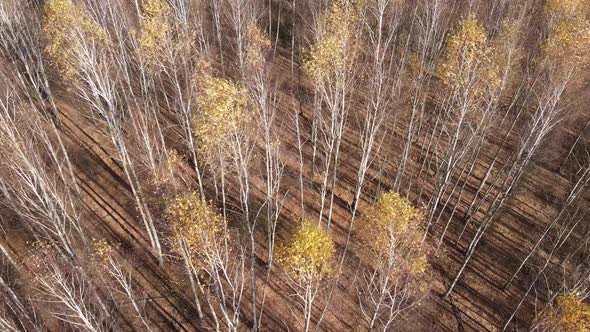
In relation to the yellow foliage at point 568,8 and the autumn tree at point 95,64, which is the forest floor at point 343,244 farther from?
the yellow foliage at point 568,8

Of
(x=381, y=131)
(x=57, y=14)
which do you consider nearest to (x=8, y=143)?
(x=57, y=14)

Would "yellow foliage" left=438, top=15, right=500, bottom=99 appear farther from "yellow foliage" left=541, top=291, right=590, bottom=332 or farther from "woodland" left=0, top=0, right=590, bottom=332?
"yellow foliage" left=541, top=291, right=590, bottom=332

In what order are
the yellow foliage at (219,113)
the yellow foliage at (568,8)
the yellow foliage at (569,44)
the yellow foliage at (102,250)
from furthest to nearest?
the yellow foliage at (568,8)
the yellow foliage at (569,44)
the yellow foliage at (102,250)
the yellow foliage at (219,113)

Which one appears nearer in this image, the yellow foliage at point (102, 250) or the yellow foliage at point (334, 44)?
the yellow foliage at point (102, 250)

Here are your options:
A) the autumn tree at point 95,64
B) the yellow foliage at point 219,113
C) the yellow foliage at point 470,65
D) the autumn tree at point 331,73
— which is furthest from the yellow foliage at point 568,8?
the autumn tree at point 95,64

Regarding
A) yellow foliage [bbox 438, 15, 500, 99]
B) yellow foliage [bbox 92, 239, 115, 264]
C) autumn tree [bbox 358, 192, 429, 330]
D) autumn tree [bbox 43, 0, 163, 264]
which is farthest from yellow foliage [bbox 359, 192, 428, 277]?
yellow foliage [bbox 92, 239, 115, 264]

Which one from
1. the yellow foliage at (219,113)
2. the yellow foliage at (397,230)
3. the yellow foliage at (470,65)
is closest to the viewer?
the yellow foliage at (397,230)
